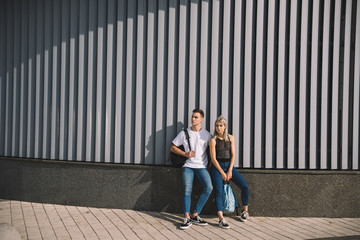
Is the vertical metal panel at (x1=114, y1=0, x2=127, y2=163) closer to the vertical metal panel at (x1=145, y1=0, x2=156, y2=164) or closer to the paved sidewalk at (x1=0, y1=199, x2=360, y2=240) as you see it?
the vertical metal panel at (x1=145, y1=0, x2=156, y2=164)

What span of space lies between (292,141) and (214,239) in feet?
7.60

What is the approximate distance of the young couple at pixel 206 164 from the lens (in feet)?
19.4

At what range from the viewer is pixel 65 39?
23.4 ft

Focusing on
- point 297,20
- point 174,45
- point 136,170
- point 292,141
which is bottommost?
point 136,170

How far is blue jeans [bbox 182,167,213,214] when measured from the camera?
5871mm

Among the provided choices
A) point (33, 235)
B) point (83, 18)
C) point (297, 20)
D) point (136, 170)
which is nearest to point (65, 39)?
point (83, 18)

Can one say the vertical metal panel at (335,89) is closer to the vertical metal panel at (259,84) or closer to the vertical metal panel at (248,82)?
the vertical metal panel at (259,84)

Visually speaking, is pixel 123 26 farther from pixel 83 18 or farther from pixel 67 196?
pixel 67 196

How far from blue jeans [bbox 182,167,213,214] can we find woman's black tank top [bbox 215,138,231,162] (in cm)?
31

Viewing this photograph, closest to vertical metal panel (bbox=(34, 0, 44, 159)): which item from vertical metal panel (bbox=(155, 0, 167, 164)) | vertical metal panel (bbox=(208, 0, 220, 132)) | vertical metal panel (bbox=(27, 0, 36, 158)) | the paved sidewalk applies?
vertical metal panel (bbox=(27, 0, 36, 158))

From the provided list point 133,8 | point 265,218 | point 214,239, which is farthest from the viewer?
point 133,8

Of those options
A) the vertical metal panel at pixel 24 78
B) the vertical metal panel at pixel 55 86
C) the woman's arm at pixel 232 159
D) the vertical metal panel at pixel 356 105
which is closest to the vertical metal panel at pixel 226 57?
the woman's arm at pixel 232 159

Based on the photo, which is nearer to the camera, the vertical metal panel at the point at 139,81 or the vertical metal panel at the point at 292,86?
the vertical metal panel at the point at 292,86

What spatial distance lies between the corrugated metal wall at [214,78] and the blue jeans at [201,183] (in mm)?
842
